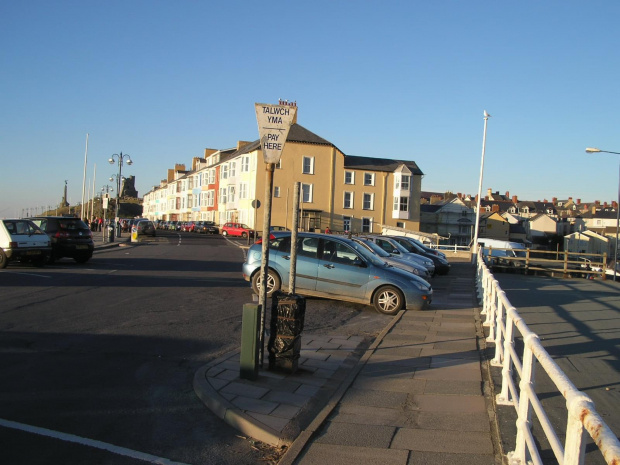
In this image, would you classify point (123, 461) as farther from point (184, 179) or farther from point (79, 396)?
point (184, 179)

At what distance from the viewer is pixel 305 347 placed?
26.8 ft

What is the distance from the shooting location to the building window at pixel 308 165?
5797 cm

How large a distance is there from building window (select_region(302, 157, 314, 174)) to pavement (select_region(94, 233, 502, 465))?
163ft

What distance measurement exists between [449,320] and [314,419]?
669cm

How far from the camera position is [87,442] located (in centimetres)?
452

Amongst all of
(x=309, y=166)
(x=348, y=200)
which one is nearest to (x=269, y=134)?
(x=309, y=166)

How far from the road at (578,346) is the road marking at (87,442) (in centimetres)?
274

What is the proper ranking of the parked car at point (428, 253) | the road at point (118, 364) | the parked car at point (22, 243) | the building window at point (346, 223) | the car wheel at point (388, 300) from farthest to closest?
1. the building window at point (346, 223)
2. the parked car at point (428, 253)
3. the parked car at point (22, 243)
4. the car wheel at point (388, 300)
5. the road at point (118, 364)

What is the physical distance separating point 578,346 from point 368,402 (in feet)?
15.8

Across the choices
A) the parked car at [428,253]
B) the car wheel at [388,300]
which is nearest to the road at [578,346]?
the car wheel at [388,300]

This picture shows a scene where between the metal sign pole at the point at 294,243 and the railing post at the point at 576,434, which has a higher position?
the metal sign pole at the point at 294,243

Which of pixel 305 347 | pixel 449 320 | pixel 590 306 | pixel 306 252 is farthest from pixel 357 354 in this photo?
pixel 590 306

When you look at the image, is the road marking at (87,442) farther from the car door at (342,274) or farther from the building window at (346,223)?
the building window at (346,223)

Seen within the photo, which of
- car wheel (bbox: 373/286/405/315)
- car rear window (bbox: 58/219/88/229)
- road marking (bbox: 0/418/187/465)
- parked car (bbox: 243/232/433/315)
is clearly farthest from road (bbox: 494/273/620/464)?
car rear window (bbox: 58/219/88/229)
